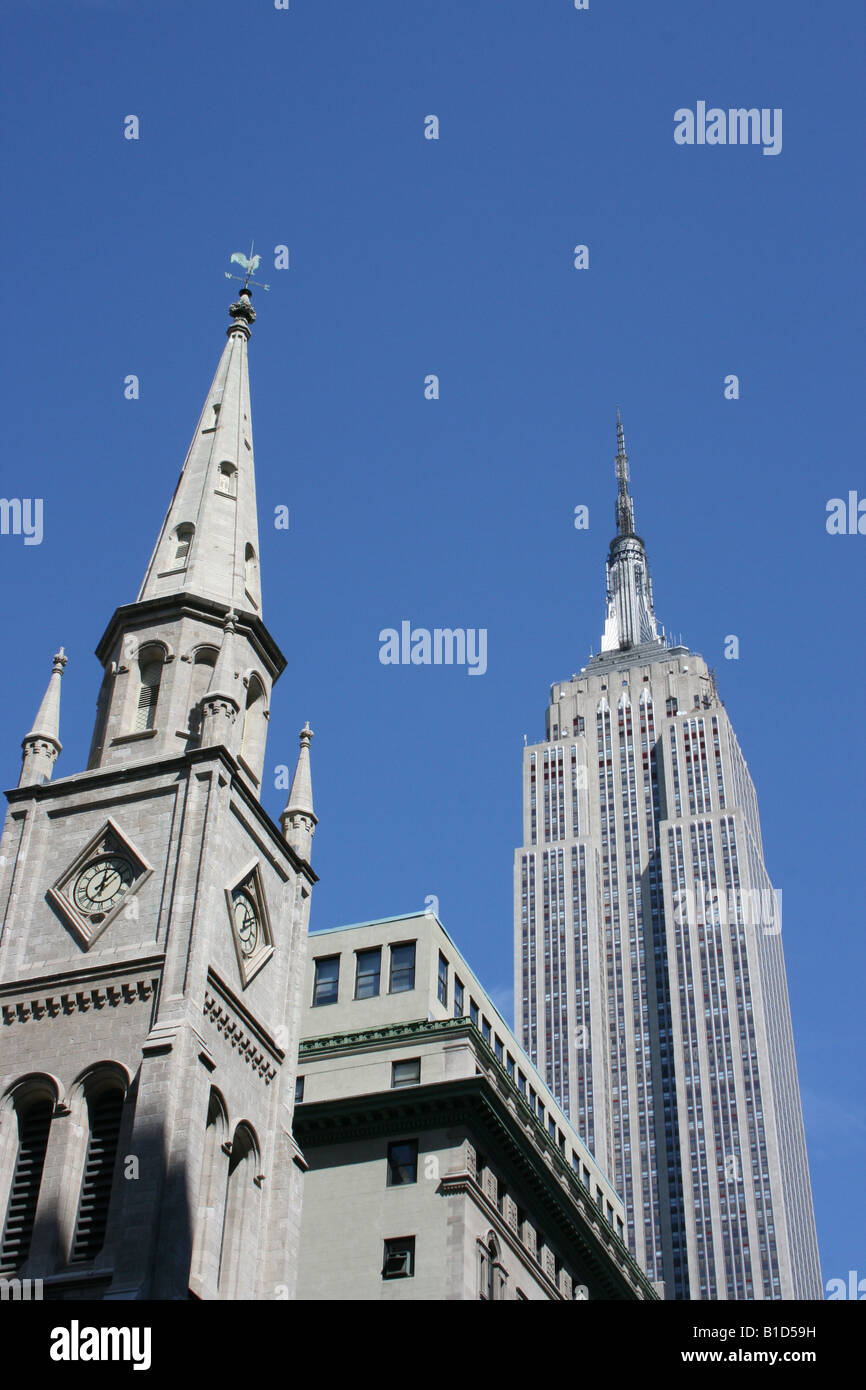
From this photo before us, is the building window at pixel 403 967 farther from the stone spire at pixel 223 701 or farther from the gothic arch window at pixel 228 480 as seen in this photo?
the gothic arch window at pixel 228 480

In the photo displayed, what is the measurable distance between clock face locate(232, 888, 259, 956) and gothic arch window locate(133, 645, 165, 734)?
705 cm

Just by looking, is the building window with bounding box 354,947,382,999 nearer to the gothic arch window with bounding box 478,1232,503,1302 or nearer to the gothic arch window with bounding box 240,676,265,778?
the gothic arch window with bounding box 478,1232,503,1302

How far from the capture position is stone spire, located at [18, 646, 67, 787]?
52031 mm

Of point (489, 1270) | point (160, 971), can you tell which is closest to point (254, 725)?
point (160, 971)

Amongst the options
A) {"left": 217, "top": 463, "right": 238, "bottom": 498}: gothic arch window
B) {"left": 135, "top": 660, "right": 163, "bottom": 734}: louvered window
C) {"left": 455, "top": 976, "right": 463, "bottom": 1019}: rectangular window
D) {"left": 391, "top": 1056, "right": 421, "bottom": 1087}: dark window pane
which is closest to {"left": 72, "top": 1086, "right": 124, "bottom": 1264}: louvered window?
{"left": 135, "top": 660, "right": 163, "bottom": 734}: louvered window

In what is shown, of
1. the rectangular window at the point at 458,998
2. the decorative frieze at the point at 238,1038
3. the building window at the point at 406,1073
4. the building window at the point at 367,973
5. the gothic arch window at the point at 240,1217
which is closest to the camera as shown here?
the gothic arch window at the point at 240,1217

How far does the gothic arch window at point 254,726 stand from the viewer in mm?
54875

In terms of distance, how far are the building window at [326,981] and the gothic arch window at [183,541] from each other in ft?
63.5

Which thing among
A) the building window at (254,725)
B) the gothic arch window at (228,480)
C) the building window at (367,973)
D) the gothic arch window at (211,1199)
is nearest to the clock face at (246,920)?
the gothic arch window at (211,1199)

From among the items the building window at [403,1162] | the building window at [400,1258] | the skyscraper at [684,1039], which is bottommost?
the building window at [400,1258]

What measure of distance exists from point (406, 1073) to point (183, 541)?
21269 millimetres

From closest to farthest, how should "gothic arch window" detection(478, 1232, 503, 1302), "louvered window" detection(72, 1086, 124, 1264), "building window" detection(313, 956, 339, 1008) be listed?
"louvered window" detection(72, 1086, 124, 1264), "gothic arch window" detection(478, 1232, 503, 1302), "building window" detection(313, 956, 339, 1008)

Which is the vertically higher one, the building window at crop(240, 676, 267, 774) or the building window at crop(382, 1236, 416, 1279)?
the building window at crop(240, 676, 267, 774)
